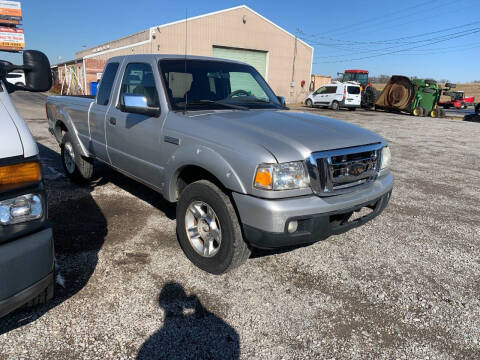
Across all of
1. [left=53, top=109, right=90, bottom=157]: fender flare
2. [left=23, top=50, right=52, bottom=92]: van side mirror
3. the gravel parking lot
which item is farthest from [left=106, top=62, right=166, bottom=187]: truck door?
[left=23, top=50, right=52, bottom=92]: van side mirror

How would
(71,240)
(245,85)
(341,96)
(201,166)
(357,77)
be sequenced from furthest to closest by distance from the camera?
1. (357,77)
2. (341,96)
3. (245,85)
4. (71,240)
5. (201,166)

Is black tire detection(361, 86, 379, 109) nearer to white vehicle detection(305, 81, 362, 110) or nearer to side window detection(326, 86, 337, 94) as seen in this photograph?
white vehicle detection(305, 81, 362, 110)

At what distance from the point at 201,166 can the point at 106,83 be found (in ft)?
8.14

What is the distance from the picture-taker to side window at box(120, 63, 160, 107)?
3618 mm

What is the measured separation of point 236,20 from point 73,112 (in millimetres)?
26164

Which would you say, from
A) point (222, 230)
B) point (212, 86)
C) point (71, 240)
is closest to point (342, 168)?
point (222, 230)

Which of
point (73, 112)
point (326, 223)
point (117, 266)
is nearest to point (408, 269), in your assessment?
point (326, 223)

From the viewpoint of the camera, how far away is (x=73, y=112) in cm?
511

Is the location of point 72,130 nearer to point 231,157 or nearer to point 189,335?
point 231,157

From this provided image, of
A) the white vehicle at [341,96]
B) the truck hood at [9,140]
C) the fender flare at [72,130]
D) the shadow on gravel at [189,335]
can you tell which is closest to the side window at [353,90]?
the white vehicle at [341,96]

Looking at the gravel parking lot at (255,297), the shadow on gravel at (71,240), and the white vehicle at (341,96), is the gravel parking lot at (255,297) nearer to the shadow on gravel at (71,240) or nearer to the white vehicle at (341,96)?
the shadow on gravel at (71,240)

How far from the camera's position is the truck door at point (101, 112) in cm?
436

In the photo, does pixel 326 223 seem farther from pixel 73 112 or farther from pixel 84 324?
pixel 73 112

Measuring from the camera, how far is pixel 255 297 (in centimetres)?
278
